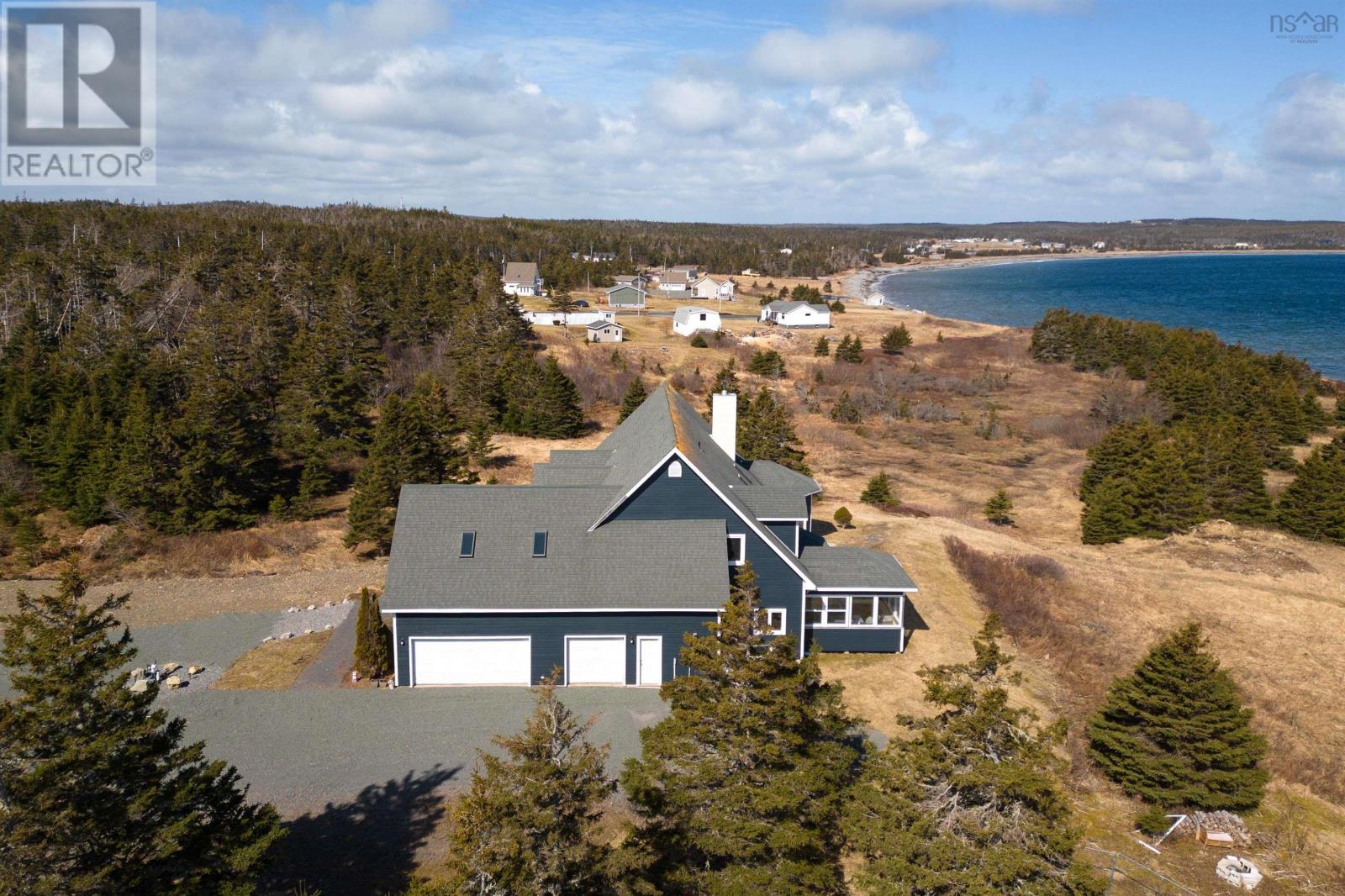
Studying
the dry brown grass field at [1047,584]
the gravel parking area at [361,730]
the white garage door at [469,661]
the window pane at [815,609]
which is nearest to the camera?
the gravel parking area at [361,730]

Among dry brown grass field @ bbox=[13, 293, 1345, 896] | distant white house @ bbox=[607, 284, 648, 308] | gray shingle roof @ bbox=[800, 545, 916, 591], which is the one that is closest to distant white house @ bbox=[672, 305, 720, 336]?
distant white house @ bbox=[607, 284, 648, 308]

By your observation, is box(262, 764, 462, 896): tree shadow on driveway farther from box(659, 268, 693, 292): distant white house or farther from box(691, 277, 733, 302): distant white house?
box(659, 268, 693, 292): distant white house

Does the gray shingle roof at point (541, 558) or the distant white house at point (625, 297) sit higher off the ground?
the distant white house at point (625, 297)

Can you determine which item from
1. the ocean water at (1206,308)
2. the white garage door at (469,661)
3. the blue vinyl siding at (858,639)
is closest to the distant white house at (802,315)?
the ocean water at (1206,308)

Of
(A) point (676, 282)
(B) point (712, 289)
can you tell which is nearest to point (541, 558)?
(B) point (712, 289)

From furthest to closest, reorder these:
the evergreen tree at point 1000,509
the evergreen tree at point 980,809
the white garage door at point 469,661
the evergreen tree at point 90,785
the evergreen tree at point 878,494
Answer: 1. the evergreen tree at point 878,494
2. the evergreen tree at point 1000,509
3. the white garage door at point 469,661
4. the evergreen tree at point 980,809
5. the evergreen tree at point 90,785

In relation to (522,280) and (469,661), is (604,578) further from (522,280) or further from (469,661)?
(522,280)

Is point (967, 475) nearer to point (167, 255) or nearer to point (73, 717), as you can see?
point (73, 717)

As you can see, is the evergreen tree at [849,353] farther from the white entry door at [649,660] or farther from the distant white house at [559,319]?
the white entry door at [649,660]
